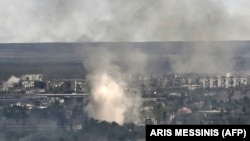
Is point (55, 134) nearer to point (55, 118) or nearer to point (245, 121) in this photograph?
point (55, 118)

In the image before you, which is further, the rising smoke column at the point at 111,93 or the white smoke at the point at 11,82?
the white smoke at the point at 11,82

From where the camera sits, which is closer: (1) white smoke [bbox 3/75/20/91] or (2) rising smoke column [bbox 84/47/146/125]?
(2) rising smoke column [bbox 84/47/146/125]

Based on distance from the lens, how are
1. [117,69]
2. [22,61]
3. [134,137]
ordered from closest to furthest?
[134,137], [117,69], [22,61]

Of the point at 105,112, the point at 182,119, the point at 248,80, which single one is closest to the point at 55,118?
the point at 105,112

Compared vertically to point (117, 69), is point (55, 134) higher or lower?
lower
